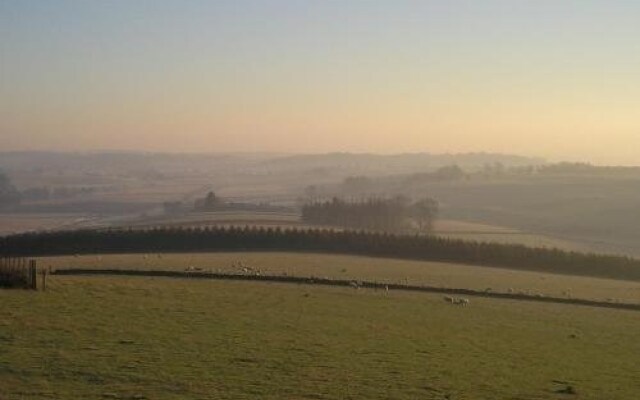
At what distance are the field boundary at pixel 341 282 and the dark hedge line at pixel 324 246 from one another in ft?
62.5

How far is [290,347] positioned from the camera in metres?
23.5

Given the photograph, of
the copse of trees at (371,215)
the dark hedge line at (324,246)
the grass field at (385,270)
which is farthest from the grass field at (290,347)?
the copse of trees at (371,215)

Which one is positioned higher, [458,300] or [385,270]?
[385,270]

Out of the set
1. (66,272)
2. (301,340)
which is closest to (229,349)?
(301,340)

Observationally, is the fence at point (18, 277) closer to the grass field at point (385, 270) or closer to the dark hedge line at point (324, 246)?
the grass field at point (385, 270)

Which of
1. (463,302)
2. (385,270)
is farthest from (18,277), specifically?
(385,270)

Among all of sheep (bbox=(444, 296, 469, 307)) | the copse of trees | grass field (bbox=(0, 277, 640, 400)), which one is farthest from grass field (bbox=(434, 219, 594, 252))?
grass field (bbox=(0, 277, 640, 400))

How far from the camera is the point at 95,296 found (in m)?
31.8

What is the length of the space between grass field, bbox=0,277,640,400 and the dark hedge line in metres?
26.7

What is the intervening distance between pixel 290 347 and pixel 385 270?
1179 inches

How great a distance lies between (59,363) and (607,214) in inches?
4670

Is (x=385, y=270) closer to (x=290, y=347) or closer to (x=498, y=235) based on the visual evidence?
(x=290, y=347)

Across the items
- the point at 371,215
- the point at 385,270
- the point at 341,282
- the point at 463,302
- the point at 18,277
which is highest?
the point at 371,215

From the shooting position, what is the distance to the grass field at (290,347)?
18.1 meters
